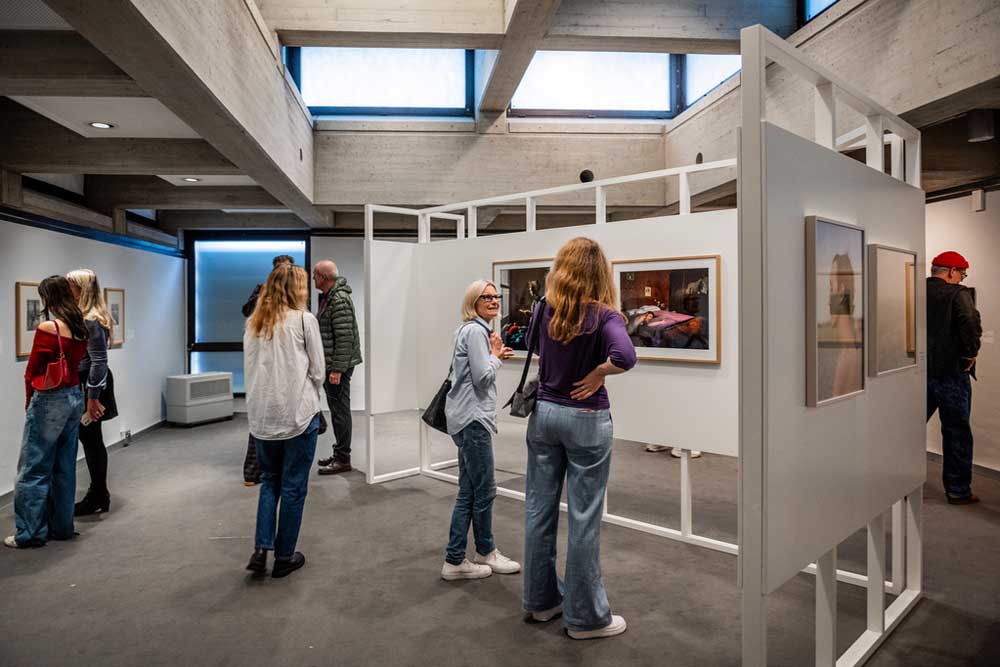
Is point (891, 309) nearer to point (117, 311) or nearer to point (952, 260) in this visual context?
point (952, 260)

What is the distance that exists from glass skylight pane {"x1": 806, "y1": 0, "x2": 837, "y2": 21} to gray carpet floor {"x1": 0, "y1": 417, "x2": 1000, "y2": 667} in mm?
4244

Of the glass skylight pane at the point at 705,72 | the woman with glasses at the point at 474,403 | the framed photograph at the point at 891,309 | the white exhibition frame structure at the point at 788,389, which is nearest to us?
the white exhibition frame structure at the point at 788,389

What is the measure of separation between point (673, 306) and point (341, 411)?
11.9ft

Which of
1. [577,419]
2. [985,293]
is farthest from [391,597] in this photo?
[985,293]

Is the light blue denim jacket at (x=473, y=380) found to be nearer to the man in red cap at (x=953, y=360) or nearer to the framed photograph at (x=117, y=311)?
the man in red cap at (x=953, y=360)

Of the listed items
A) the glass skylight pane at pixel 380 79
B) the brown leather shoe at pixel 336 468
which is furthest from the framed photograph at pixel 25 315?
the glass skylight pane at pixel 380 79

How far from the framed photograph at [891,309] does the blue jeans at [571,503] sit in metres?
1.19

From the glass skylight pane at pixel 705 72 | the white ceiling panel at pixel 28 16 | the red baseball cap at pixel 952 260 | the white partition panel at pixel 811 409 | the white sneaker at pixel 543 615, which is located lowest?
the white sneaker at pixel 543 615

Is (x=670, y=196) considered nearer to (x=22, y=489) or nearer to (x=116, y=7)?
(x=116, y=7)

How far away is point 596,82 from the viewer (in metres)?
8.40

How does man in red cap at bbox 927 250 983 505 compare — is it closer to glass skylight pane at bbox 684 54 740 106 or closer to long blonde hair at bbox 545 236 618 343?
glass skylight pane at bbox 684 54 740 106

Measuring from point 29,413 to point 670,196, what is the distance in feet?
23.2

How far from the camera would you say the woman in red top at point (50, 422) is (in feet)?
13.9

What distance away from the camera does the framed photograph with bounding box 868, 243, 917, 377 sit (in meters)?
2.70
